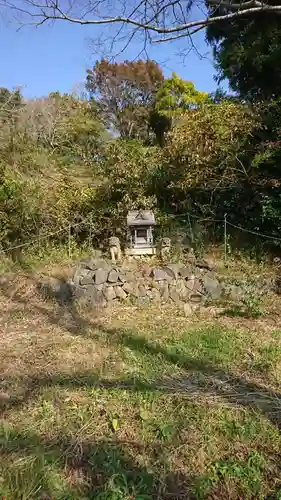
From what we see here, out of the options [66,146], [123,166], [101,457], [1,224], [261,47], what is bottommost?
[101,457]

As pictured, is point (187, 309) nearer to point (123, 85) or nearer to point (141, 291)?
point (141, 291)

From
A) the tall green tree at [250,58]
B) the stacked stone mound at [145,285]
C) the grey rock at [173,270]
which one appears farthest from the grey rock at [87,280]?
the tall green tree at [250,58]

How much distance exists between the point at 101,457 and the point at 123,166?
569 centimetres

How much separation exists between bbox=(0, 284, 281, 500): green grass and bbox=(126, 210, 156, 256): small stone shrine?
2.46 m

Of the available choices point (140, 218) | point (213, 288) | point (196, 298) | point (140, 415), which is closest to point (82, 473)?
point (140, 415)

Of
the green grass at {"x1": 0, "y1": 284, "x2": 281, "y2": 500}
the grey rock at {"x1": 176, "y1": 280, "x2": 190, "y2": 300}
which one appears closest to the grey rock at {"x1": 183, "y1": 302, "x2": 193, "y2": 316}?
the grey rock at {"x1": 176, "y1": 280, "x2": 190, "y2": 300}

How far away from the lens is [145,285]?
5.49 meters

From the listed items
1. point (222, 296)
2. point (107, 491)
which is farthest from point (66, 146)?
point (107, 491)

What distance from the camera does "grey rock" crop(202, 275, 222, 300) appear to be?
5398mm

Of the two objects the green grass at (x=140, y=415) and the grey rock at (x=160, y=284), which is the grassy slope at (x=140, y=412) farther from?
the grey rock at (x=160, y=284)

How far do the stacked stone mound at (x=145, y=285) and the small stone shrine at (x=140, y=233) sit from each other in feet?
2.82

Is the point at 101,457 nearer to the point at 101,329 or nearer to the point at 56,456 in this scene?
the point at 56,456

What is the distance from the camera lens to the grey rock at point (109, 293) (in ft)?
17.5

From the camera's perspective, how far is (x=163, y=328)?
14.1ft
